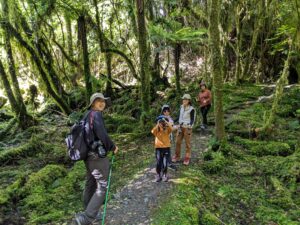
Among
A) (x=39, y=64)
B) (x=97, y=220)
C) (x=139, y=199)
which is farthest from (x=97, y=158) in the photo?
(x=39, y=64)

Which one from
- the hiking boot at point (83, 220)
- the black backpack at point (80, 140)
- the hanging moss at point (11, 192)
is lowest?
the hanging moss at point (11, 192)

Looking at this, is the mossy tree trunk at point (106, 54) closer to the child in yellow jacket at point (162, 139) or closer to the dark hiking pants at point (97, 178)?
the child in yellow jacket at point (162, 139)

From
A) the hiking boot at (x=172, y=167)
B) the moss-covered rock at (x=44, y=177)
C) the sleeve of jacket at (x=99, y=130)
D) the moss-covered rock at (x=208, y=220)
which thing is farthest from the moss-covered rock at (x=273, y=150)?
the sleeve of jacket at (x=99, y=130)

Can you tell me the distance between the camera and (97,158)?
17.3 ft

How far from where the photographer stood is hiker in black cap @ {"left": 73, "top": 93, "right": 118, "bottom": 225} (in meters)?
5.18

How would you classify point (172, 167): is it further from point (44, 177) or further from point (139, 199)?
point (44, 177)

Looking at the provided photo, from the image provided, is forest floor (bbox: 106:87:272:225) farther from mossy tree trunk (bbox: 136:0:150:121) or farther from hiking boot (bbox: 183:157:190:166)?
mossy tree trunk (bbox: 136:0:150:121)

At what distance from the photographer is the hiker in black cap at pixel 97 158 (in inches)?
204

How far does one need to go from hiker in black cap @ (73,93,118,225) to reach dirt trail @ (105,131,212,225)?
0.55 meters

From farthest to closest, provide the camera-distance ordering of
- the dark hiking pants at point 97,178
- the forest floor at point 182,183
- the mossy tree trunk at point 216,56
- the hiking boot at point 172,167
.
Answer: the mossy tree trunk at point 216,56 → the hiking boot at point 172,167 → the forest floor at point 182,183 → the dark hiking pants at point 97,178

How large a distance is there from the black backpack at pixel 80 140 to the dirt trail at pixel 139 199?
145 cm

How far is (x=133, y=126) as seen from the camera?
1376cm

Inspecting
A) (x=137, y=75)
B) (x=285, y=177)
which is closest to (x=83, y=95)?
(x=137, y=75)

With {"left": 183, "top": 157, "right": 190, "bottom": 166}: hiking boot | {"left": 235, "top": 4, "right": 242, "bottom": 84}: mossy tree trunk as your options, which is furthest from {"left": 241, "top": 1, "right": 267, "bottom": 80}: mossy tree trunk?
{"left": 183, "top": 157, "right": 190, "bottom": 166}: hiking boot
